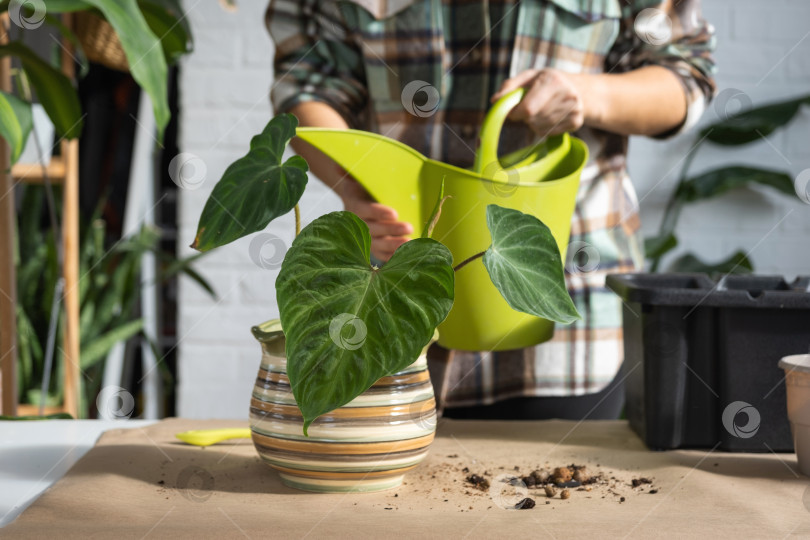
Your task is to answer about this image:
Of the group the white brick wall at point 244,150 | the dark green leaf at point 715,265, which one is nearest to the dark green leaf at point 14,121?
the white brick wall at point 244,150

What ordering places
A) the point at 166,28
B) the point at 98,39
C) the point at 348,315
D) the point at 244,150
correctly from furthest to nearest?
1. the point at 244,150
2. the point at 98,39
3. the point at 166,28
4. the point at 348,315

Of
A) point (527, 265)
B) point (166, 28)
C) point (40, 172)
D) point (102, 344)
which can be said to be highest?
point (166, 28)

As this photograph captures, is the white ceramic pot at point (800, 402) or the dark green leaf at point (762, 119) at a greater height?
the dark green leaf at point (762, 119)

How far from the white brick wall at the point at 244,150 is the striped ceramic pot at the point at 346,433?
3.47ft

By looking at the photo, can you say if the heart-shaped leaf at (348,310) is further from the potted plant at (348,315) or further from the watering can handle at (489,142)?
the watering can handle at (489,142)

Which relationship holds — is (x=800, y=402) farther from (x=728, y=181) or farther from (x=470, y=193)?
(x=728, y=181)

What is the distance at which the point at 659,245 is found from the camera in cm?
159

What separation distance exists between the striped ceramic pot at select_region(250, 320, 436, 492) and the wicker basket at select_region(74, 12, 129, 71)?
1.04 metres

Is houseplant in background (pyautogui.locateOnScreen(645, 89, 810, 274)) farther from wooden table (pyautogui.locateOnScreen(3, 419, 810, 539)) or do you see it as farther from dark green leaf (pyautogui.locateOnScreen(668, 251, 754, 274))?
wooden table (pyautogui.locateOnScreen(3, 419, 810, 539))

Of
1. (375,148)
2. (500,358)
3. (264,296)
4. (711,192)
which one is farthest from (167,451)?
(711,192)

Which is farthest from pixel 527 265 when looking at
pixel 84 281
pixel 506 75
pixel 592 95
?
pixel 84 281

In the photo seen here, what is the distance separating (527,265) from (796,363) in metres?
0.21

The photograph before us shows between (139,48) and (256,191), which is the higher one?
(139,48)

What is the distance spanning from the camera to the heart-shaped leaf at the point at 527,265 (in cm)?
43
